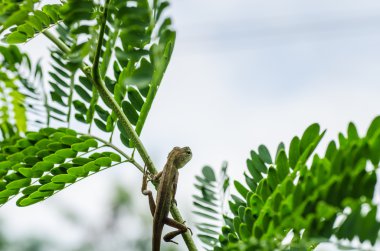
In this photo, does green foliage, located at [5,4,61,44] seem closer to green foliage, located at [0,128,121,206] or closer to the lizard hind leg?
green foliage, located at [0,128,121,206]

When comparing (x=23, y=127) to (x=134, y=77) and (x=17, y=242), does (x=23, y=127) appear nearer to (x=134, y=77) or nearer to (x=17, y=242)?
(x=134, y=77)

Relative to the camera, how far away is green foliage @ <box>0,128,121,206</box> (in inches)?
94.3

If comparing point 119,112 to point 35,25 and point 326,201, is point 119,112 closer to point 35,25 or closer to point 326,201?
point 35,25

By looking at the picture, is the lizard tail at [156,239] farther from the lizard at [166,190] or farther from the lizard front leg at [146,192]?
the lizard front leg at [146,192]

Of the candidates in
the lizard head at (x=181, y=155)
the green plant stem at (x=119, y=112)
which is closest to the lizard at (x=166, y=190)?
the lizard head at (x=181, y=155)

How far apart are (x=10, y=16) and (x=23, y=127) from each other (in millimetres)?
1467

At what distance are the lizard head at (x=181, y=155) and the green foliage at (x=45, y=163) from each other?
35.4 inches

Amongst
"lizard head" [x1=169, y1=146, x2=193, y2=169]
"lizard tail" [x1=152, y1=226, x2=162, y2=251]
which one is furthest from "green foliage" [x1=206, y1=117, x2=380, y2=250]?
"lizard head" [x1=169, y1=146, x2=193, y2=169]

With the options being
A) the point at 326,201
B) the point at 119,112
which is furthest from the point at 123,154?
the point at 326,201

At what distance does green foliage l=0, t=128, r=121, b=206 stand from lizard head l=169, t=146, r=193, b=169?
2.95ft

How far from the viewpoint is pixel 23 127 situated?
3227mm

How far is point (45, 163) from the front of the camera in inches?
95.2

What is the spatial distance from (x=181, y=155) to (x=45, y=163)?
1.13m

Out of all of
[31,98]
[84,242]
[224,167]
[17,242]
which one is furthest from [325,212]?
[84,242]
